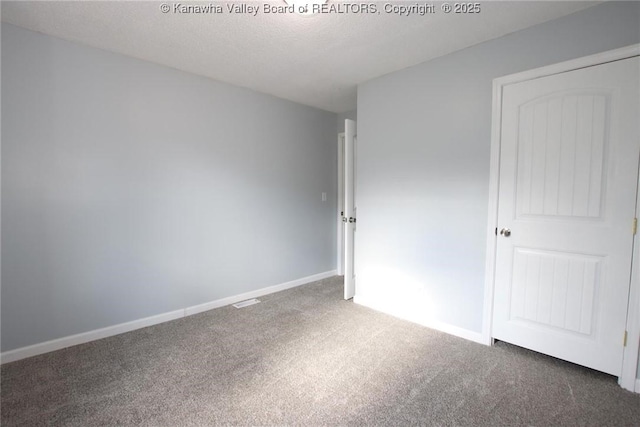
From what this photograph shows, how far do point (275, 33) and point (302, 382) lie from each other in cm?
245

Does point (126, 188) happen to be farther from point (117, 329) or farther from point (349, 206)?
point (349, 206)

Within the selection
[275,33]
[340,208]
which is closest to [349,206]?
[340,208]

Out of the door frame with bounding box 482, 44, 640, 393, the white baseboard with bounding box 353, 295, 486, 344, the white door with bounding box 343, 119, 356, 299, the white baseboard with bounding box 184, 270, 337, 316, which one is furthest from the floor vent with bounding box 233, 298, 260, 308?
the door frame with bounding box 482, 44, 640, 393

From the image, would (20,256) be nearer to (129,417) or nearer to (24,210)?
(24,210)

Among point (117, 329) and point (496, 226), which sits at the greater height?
point (496, 226)

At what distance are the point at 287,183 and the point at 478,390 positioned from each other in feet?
Answer: 9.50

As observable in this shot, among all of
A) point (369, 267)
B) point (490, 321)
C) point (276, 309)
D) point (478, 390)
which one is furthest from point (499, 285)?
point (276, 309)

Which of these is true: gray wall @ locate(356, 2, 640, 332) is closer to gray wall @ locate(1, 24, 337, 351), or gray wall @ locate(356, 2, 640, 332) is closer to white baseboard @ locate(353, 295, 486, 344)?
white baseboard @ locate(353, 295, 486, 344)

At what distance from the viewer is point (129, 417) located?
66.7 inches

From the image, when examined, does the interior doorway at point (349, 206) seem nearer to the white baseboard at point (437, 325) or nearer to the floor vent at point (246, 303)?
the white baseboard at point (437, 325)

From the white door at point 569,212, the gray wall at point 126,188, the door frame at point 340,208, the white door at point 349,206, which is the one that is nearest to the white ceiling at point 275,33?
the gray wall at point 126,188

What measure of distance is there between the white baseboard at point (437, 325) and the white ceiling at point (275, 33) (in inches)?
92.4

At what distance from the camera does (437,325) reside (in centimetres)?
278

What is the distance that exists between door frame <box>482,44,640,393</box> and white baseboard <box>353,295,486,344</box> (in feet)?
0.25
